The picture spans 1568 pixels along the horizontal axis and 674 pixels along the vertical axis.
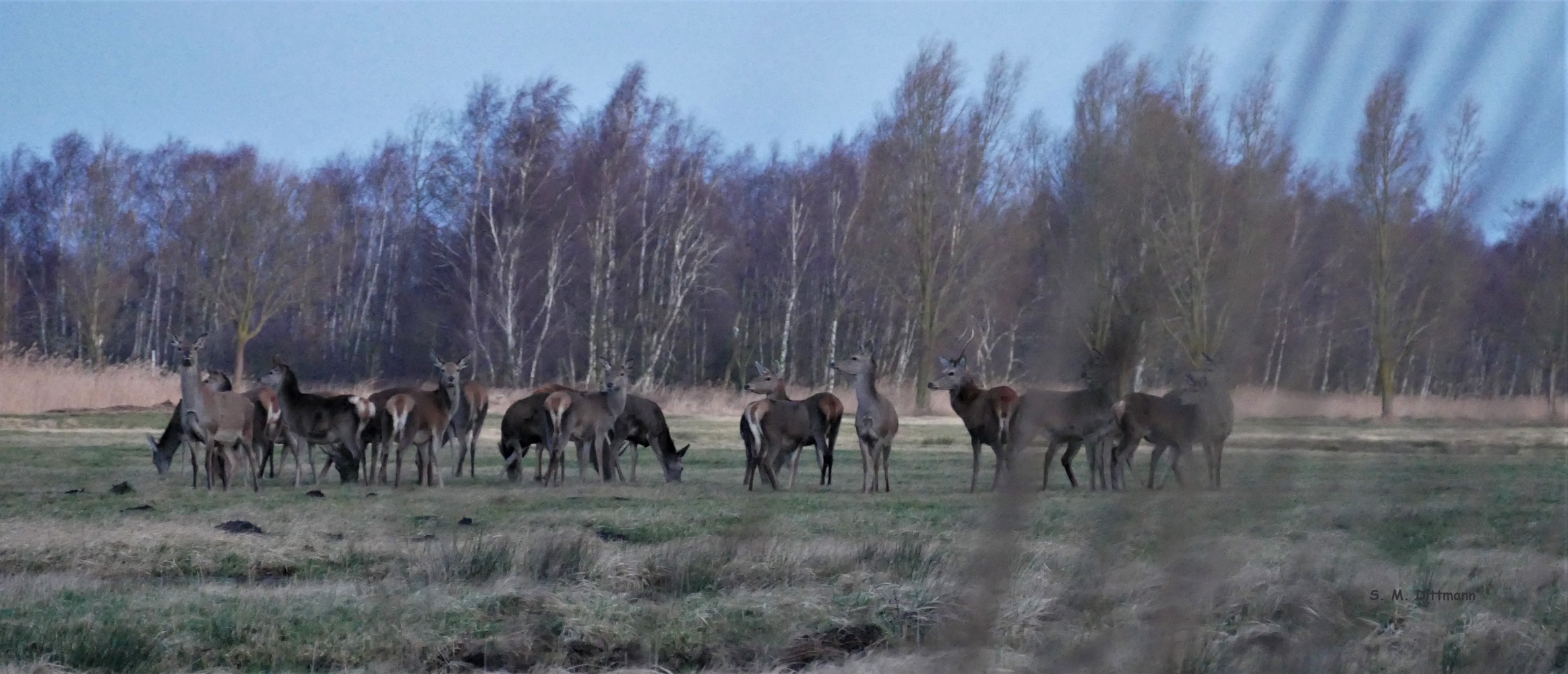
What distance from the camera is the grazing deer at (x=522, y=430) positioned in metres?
16.3

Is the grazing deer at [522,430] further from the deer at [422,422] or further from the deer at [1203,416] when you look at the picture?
the deer at [1203,416]

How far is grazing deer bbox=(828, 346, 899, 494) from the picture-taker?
50.9 feet

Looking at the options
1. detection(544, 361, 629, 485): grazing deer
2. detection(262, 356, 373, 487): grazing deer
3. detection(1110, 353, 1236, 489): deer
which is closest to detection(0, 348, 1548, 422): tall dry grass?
detection(262, 356, 373, 487): grazing deer

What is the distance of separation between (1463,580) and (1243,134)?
2.66 metres

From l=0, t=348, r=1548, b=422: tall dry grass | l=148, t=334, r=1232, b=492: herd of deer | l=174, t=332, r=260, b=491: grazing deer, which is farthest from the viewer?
l=0, t=348, r=1548, b=422: tall dry grass

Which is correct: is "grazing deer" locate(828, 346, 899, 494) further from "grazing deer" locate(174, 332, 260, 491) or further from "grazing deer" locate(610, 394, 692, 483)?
"grazing deer" locate(174, 332, 260, 491)

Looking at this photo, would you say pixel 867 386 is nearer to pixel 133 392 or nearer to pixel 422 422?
pixel 422 422

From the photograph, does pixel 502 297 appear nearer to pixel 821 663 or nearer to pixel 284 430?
pixel 284 430

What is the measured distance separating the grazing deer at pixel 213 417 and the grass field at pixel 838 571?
592 mm

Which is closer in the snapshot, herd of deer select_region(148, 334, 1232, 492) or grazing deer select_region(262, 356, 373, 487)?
herd of deer select_region(148, 334, 1232, 492)

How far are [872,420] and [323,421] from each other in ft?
20.0

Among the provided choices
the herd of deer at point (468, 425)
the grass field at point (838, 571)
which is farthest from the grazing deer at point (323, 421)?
the grass field at point (838, 571)

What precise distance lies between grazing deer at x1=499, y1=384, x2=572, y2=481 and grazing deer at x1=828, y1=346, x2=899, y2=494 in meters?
3.59

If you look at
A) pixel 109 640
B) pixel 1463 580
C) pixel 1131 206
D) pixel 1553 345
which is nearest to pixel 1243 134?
pixel 1131 206
